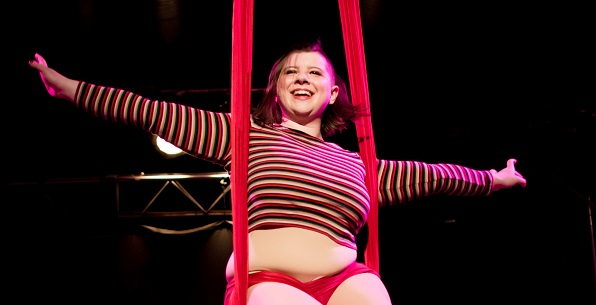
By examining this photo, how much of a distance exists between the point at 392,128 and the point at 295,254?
2.76 metres

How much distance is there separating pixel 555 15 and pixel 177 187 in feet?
10.2

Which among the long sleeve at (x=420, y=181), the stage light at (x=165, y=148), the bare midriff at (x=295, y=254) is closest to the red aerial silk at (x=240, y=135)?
the bare midriff at (x=295, y=254)

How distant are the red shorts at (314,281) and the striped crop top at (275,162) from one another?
7 cm

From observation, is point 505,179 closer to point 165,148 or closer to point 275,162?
point 275,162

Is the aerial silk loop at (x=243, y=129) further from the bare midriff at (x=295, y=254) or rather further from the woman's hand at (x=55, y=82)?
the woman's hand at (x=55, y=82)

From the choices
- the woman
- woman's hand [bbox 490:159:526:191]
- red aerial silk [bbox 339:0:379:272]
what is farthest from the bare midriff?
woman's hand [bbox 490:159:526:191]

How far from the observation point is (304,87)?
1.32m

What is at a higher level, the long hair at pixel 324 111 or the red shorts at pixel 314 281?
the long hair at pixel 324 111

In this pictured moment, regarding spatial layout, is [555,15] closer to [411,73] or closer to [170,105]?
[411,73]

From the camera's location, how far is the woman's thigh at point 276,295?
98cm

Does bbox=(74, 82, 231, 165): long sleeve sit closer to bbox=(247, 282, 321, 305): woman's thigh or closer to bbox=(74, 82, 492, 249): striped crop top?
bbox=(74, 82, 492, 249): striped crop top

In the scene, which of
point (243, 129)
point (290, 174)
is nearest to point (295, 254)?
point (290, 174)

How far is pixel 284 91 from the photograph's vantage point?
1.33 meters

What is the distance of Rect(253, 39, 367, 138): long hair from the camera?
1.33 metres
